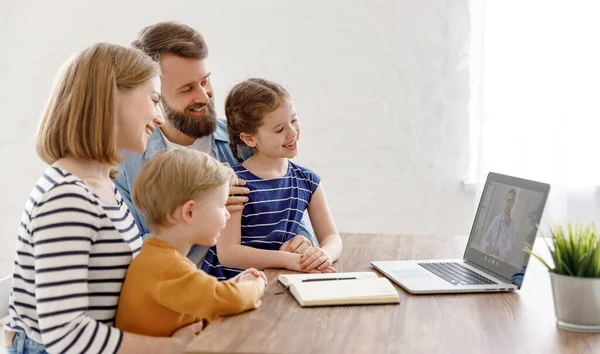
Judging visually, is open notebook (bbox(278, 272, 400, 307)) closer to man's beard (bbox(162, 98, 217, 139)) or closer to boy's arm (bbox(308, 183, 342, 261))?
boy's arm (bbox(308, 183, 342, 261))

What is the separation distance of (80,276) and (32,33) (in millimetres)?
2869

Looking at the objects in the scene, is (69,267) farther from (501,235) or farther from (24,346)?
(501,235)

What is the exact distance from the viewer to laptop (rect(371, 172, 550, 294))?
1.77 meters

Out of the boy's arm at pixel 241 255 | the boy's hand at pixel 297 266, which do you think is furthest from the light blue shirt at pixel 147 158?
the boy's hand at pixel 297 266

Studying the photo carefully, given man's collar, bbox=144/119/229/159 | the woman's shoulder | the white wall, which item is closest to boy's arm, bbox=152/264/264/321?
the woman's shoulder

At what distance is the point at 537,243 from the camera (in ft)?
8.04

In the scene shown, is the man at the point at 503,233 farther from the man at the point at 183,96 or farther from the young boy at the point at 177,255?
the man at the point at 183,96

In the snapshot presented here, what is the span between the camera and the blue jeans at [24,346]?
1.59 metres

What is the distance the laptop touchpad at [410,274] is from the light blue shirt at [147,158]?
0.51 meters

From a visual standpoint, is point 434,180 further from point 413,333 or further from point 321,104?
point 413,333

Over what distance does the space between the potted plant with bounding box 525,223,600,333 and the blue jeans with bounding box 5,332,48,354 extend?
1028 mm

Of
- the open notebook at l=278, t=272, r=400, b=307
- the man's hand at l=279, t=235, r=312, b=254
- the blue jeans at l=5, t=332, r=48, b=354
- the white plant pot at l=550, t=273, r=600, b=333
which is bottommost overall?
the blue jeans at l=5, t=332, r=48, b=354

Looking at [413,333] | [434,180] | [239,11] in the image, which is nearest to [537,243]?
[413,333]

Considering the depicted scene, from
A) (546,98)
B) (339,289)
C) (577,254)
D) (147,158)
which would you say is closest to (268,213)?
(147,158)
